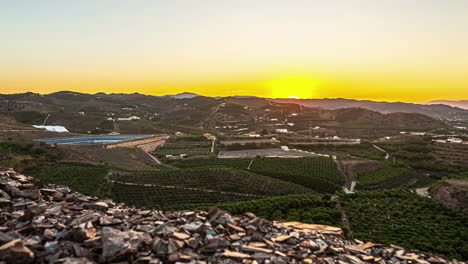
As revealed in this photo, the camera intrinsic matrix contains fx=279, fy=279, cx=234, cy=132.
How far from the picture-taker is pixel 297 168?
46219mm

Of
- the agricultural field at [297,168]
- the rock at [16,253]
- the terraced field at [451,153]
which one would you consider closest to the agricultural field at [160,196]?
the agricultural field at [297,168]

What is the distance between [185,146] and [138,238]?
197 feet

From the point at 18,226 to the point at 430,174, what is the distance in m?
60.7

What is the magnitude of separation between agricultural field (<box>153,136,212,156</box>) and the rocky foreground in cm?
4847

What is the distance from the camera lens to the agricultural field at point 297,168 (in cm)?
3956

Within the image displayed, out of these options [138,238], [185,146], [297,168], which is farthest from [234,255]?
[185,146]

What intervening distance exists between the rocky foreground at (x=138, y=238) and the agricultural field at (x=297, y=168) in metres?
29.0

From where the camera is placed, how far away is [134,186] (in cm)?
3078

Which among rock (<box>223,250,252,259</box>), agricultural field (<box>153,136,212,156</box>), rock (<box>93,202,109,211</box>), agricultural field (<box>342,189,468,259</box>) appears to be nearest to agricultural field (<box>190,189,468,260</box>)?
agricultural field (<box>342,189,468,259</box>)

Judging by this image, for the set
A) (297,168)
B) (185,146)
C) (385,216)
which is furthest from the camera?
(185,146)

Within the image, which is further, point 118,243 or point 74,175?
point 74,175

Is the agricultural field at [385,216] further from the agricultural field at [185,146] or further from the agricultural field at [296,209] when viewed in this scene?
the agricultural field at [185,146]

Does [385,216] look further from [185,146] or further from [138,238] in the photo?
[185,146]

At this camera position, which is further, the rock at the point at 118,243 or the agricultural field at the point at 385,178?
the agricultural field at the point at 385,178
